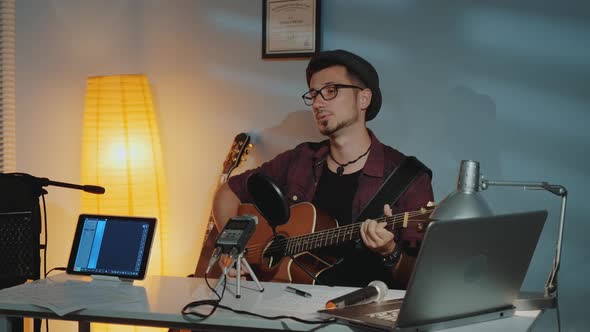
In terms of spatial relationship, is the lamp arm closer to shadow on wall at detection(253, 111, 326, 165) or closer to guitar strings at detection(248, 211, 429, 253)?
guitar strings at detection(248, 211, 429, 253)

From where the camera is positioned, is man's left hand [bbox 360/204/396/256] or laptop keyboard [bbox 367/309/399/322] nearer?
laptop keyboard [bbox 367/309/399/322]

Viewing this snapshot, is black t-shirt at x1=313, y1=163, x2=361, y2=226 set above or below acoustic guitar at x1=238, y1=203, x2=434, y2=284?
above

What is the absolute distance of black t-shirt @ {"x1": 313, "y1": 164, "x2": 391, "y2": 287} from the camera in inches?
107

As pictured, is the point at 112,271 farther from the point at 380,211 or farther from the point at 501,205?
the point at 501,205

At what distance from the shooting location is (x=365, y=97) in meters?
2.90

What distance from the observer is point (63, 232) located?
3756 millimetres

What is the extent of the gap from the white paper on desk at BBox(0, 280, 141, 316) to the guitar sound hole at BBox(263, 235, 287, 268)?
0.59 m

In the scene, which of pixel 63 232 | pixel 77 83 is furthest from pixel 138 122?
pixel 63 232

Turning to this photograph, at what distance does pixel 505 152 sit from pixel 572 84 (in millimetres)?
374

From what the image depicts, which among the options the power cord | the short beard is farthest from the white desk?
the short beard

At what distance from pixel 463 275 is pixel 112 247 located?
3.68 feet

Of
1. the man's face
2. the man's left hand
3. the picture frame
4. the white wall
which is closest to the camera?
the man's left hand

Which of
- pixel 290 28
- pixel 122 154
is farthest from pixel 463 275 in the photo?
pixel 122 154

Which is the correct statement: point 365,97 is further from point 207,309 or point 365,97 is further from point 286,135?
point 207,309
